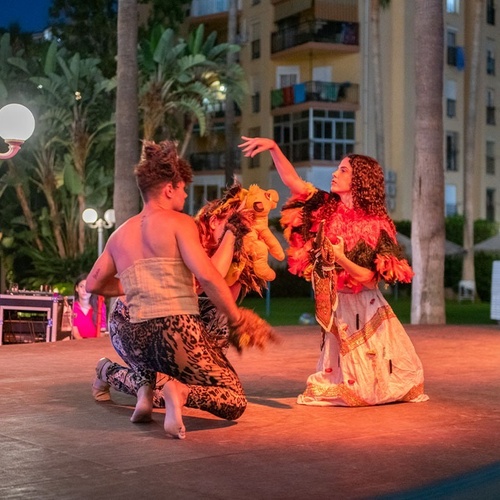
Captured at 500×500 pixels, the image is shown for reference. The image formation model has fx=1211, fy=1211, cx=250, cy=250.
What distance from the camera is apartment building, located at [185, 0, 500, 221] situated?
174ft

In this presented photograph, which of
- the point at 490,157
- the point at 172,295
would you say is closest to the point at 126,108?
the point at 172,295

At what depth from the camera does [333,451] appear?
24.0ft

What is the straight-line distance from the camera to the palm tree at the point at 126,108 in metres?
20.9

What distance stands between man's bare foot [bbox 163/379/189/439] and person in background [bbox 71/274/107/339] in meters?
8.34

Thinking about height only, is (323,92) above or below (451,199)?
above

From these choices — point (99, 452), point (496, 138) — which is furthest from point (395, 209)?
point (99, 452)

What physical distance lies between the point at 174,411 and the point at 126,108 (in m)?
13.9

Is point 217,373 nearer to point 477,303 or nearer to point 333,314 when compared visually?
point 333,314

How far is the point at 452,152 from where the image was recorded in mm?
56750

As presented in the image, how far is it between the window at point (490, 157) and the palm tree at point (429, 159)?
3911 centimetres

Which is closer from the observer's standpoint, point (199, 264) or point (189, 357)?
point (199, 264)

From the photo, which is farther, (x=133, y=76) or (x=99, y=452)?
(x=133, y=76)

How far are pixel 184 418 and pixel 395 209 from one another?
45.2m

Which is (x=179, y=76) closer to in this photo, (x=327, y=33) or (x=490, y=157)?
(x=327, y=33)
